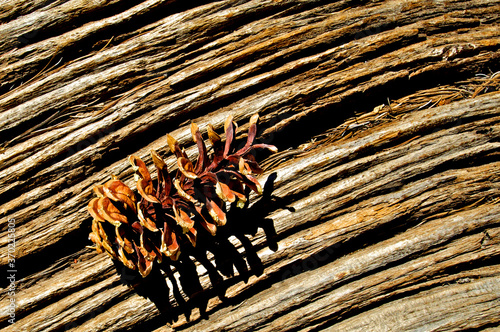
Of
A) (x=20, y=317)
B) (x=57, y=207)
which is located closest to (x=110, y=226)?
(x=57, y=207)

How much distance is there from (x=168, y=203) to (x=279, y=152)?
833mm

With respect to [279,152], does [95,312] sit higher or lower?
lower

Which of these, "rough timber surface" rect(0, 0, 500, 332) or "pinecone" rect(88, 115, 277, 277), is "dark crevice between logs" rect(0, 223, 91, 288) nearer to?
"rough timber surface" rect(0, 0, 500, 332)

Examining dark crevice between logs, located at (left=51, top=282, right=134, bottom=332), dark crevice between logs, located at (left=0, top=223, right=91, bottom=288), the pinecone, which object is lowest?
dark crevice between logs, located at (left=51, top=282, right=134, bottom=332)

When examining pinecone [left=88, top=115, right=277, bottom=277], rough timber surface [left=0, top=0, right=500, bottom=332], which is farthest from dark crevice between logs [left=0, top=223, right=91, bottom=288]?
pinecone [left=88, top=115, right=277, bottom=277]

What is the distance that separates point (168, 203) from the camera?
71.2 inches

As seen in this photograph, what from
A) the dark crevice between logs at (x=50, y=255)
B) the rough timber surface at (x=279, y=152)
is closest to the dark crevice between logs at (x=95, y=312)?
the rough timber surface at (x=279, y=152)

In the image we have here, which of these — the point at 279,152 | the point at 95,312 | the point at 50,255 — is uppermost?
the point at 279,152

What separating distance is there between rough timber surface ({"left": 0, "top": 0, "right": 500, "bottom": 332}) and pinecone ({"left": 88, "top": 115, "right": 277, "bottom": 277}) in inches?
10.8

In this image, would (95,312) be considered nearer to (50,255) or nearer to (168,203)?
(50,255)

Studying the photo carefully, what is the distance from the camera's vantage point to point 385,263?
1.94 metres

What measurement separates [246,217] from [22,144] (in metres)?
1.63

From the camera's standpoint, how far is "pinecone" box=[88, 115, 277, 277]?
1.69 meters

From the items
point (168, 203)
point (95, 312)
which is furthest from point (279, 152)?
point (95, 312)
